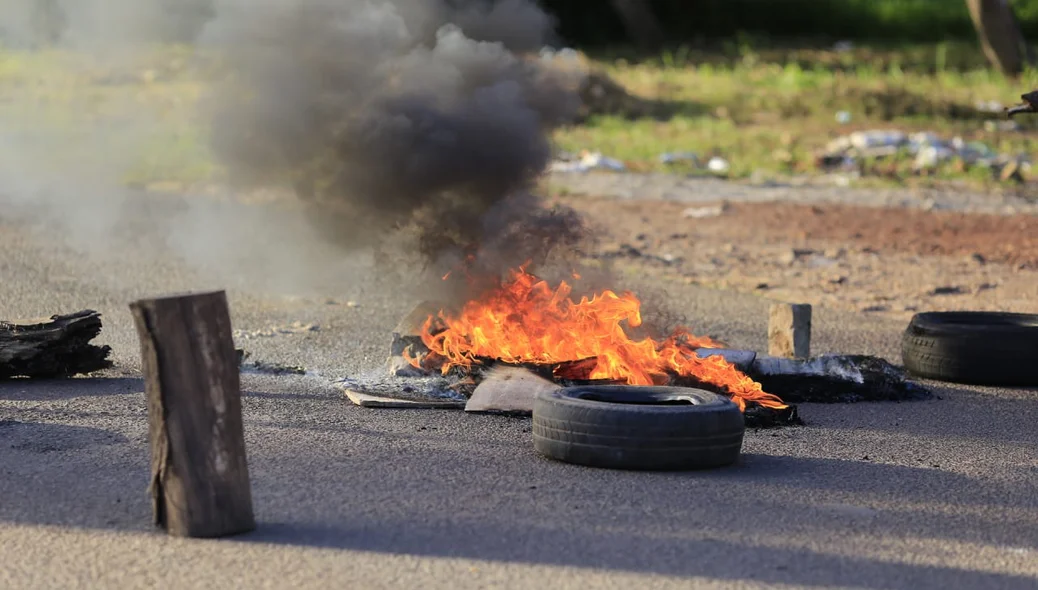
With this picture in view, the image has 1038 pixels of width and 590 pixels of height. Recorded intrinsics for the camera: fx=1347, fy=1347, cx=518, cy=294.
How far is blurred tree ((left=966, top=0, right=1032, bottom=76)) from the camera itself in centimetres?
2514

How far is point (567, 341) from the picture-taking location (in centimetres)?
777

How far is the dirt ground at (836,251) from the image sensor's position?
12031 millimetres

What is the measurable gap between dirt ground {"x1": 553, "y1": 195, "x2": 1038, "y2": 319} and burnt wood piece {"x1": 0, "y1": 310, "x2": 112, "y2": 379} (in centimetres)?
608

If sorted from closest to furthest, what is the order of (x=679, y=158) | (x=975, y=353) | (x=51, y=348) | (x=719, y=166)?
(x=51, y=348) → (x=975, y=353) → (x=719, y=166) → (x=679, y=158)

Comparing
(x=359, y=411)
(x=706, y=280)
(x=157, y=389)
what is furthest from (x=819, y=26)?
(x=157, y=389)

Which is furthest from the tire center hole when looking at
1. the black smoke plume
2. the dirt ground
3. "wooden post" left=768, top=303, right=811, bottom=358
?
the dirt ground

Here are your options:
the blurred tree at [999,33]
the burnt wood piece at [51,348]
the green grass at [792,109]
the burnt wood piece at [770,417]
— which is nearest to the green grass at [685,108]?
the green grass at [792,109]

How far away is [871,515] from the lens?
5.42 metres

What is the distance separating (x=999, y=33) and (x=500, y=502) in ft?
74.1

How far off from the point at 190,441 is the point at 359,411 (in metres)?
2.42

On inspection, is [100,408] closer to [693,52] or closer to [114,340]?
[114,340]

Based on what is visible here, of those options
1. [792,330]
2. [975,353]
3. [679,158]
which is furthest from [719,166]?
[975,353]

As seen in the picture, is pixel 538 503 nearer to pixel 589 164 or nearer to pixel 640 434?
pixel 640 434

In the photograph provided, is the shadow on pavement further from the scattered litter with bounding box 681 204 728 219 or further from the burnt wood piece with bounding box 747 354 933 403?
the scattered litter with bounding box 681 204 728 219
